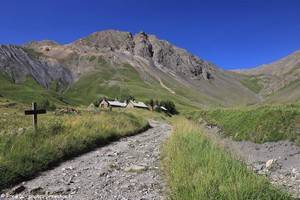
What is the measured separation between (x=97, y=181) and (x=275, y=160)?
887cm

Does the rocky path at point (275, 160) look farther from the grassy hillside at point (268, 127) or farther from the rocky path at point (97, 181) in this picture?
the rocky path at point (97, 181)

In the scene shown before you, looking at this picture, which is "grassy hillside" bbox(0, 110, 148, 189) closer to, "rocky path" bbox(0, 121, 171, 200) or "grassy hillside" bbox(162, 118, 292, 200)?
"rocky path" bbox(0, 121, 171, 200)

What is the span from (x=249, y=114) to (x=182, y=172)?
75.2 ft

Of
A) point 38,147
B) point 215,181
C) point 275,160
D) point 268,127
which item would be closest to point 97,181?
point 38,147

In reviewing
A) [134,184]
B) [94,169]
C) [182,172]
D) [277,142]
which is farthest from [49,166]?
[277,142]

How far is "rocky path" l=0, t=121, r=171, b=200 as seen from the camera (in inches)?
448

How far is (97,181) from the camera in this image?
520 inches

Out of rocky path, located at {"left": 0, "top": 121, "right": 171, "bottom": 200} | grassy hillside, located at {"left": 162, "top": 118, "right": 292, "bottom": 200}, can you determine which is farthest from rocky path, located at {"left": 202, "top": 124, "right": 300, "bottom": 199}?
rocky path, located at {"left": 0, "top": 121, "right": 171, "bottom": 200}

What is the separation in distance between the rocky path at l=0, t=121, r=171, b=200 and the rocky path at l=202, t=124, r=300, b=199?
339 cm

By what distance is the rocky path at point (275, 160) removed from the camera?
1298cm

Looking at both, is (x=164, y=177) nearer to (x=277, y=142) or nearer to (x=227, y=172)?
(x=227, y=172)

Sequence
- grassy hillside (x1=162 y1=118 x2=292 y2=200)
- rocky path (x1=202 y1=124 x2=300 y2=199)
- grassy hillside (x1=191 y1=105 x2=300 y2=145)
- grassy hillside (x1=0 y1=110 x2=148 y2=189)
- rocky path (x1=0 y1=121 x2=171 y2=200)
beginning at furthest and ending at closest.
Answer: grassy hillside (x1=191 y1=105 x2=300 y2=145) < grassy hillside (x1=0 y1=110 x2=148 y2=189) < rocky path (x1=202 y1=124 x2=300 y2=199) < rocky path (x1=0 y1=121 x2=171 y2=200) < grassy hillside (x1=162 y1=118 x2=292 y2=200)

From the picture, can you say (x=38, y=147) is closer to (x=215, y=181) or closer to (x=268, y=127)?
(x=215, y=181)

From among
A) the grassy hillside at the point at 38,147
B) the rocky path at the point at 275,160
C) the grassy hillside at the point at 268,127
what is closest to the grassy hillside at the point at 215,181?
the rocky path at the point at 275,160
